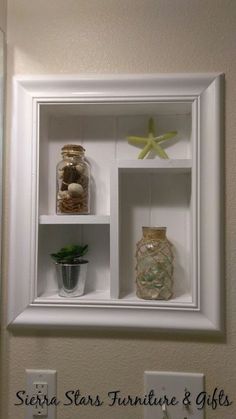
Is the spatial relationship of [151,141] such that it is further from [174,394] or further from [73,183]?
[174,394]

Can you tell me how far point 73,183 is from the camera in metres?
0.83

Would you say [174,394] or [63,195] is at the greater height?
[63,195]

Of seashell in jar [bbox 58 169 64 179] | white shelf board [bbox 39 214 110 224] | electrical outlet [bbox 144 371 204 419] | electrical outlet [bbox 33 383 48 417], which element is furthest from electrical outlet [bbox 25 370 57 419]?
seashell in jar [bbox 58 169 64 179]

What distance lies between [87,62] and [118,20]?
14 centimetres

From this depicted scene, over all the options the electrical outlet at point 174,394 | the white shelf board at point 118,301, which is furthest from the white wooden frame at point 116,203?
the electrical outlet at point 174,394

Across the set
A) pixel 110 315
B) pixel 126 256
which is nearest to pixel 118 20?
pixel 126 256

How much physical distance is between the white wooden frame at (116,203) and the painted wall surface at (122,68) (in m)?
0.04

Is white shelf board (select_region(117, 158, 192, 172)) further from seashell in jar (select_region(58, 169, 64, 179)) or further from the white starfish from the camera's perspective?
seashell in jar (select_region(58, 169, 64, 179))

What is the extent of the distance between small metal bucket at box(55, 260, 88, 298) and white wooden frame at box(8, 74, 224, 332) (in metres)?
0.03

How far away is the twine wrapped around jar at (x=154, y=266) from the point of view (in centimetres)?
81

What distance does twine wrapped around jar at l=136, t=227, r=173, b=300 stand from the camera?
0.81 meters

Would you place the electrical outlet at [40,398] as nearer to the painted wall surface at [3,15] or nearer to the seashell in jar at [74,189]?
the seashell in jar at [74,189]

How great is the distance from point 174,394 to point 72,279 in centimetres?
39

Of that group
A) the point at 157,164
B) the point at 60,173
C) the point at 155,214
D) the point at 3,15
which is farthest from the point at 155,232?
the point at 3,15
